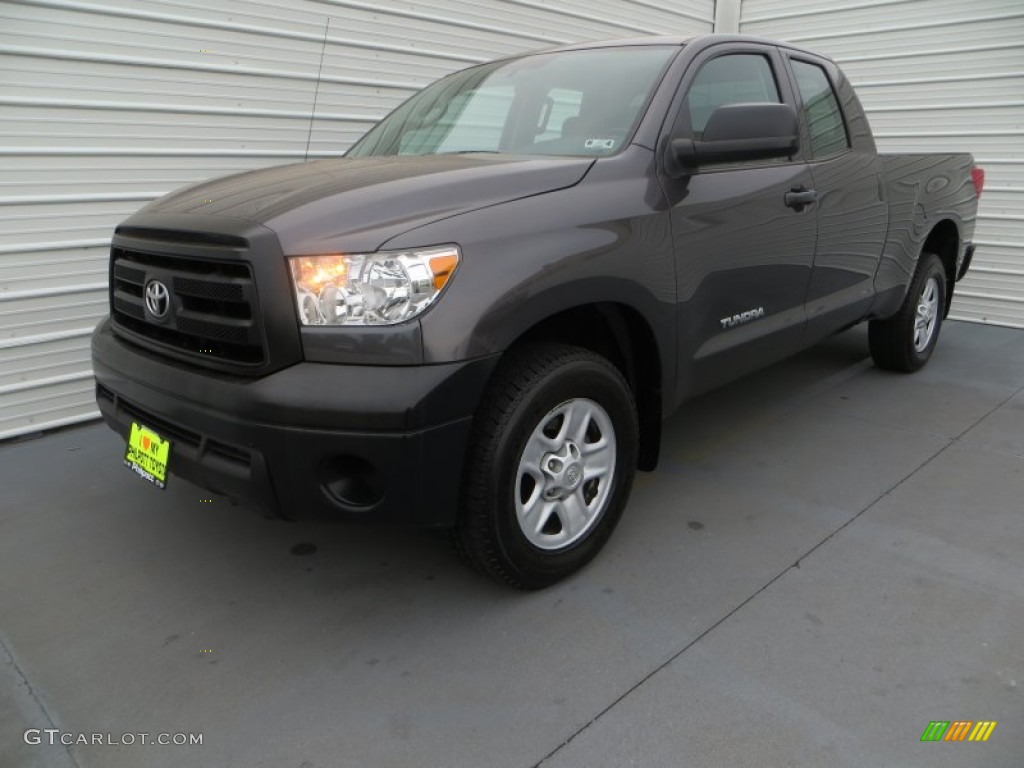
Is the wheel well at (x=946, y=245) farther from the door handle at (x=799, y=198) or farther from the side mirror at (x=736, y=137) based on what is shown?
the side mirror at (x=736, y=137)

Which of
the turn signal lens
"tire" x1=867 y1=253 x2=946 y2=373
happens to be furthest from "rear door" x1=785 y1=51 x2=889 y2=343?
the turn signal lens

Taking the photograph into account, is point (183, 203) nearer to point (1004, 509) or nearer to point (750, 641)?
point (750, 641)

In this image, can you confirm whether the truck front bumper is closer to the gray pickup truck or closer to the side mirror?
the gray pickup truck

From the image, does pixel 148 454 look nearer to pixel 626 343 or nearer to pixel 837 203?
pixel 626 343

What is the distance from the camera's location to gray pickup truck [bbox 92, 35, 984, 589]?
6.40 feet

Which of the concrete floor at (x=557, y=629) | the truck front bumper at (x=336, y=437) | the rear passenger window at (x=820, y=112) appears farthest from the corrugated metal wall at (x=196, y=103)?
the rear passenger window at (x=820, y=112)

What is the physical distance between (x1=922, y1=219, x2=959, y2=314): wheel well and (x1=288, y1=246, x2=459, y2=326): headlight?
12.2 ft

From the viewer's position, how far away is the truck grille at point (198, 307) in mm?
2008

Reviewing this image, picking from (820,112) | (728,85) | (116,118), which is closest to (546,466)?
(728,85)

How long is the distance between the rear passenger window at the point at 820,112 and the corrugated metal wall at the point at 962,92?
314cm

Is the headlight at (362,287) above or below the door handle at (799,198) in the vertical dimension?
below

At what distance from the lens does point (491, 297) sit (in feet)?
6.66

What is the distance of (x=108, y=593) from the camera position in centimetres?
253

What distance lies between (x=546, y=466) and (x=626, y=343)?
1.92 feet
